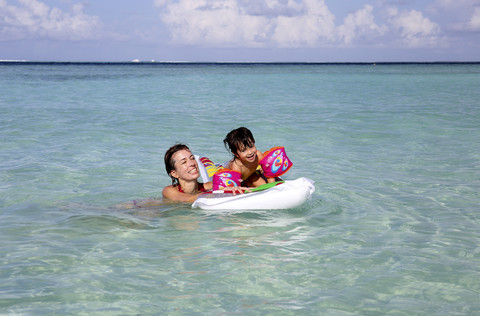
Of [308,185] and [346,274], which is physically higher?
[308,185]

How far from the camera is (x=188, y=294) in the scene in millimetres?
3396

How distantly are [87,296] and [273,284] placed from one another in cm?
126

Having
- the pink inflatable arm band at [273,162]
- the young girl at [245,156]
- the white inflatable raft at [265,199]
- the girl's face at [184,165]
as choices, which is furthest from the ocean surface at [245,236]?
the young girl at [245,156]

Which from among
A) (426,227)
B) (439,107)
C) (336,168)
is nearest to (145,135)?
(336,168)

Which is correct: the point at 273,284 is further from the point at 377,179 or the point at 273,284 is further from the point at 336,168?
the point at 336,168

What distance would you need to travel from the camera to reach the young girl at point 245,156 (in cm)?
555

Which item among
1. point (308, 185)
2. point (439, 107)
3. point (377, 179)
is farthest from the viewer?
point (439, 107)

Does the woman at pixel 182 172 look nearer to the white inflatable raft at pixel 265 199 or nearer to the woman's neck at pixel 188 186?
the woman's neck at pixel 188 186

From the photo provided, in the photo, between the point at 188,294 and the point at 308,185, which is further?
the point at 308,185

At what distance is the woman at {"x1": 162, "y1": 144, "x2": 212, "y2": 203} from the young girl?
45cm

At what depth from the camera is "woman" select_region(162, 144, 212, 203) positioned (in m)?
5.58

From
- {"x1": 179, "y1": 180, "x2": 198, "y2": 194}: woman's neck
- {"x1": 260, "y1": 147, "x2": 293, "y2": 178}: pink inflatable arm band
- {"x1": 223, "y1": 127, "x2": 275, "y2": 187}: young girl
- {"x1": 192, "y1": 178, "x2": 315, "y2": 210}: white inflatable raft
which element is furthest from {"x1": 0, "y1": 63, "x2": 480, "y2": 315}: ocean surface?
{"x1": 223, "y1": 127, "x2": 275, "y2": 187}: young girl

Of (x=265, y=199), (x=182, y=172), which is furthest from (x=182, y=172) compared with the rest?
(x=265, y=199)

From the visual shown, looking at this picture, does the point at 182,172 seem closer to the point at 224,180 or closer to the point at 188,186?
the point at 188,186
